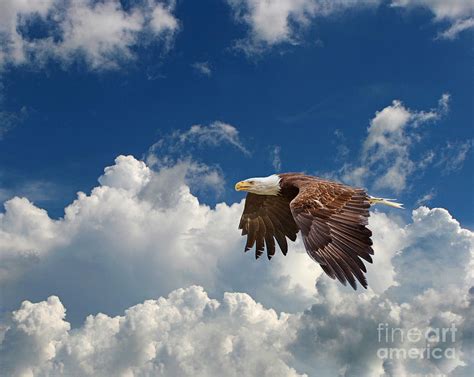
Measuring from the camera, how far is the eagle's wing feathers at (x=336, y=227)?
15.2m

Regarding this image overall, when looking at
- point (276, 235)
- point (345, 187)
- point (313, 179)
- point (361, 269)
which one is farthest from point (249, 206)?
point (361, 269)

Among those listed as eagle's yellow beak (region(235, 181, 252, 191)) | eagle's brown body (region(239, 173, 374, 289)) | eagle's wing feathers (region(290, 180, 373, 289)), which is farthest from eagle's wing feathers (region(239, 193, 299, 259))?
eagle's wing feathers (region(290, 180, 373, 289))

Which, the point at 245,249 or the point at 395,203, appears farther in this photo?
the point at 245,249

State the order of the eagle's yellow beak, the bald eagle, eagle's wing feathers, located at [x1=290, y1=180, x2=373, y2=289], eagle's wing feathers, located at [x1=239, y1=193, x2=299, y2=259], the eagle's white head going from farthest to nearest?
eagle's wing feathers, located at [x1=239, y1=193, x2=299, y2=259] → the eagle's yellow beak → the eagle's white head → the bald eagle → eagle's wing feathers, located at [x1=290, y1=180, x2=373, y2=289]

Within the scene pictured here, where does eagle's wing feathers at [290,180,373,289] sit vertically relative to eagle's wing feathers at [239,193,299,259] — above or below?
below

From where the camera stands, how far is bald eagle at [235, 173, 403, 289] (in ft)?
50.4

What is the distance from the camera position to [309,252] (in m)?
15.8

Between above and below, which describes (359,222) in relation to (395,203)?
below

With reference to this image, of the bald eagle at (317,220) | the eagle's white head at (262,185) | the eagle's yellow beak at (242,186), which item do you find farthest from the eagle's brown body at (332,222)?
the eagle's yellow beak at (242,186)

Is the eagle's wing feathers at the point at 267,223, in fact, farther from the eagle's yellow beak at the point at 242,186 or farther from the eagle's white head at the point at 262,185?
the eagle's yellow beak at the point at 242,186

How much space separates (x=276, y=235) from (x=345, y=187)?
6.76 metres

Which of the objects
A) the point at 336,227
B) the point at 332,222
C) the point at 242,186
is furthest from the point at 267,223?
the point at 336,227

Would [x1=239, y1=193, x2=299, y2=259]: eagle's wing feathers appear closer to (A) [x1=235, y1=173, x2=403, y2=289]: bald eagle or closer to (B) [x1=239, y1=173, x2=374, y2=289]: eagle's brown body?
(A) [x1=235, y1=173, x2=403, y2=289]: bald eagle

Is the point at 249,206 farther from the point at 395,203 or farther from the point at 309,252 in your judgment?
the point at 309,252
